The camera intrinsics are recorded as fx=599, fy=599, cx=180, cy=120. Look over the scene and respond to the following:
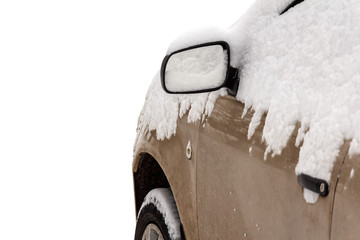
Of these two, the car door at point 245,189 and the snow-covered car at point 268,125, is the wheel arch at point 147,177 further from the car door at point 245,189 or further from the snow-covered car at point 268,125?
the car door at point 245,189

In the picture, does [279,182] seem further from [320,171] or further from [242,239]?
[242,239]

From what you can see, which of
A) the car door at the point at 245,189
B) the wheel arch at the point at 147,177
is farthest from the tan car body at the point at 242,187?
the wheel arch at the point at 147,177

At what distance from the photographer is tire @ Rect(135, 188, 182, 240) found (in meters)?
3.02

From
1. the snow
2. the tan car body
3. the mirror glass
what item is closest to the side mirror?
the mirror glass

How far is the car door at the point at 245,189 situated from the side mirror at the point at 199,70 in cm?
11

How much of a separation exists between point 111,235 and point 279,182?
3355 mm

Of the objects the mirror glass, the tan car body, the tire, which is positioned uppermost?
the mirror glass

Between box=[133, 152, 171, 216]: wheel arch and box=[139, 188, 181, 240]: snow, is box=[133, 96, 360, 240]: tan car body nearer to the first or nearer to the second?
box=[139, 188, 181, 240]: snow

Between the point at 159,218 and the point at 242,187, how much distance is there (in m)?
1.08

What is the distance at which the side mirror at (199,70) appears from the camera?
229cm

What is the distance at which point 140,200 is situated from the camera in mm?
3709

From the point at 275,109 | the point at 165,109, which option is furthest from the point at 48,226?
the point at 275,109

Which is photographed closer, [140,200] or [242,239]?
[242,239]

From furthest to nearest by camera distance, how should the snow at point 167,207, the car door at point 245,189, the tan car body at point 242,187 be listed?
the snow at point 167,207 < the car door at point 245,189 < the tan car body at point 242,187
